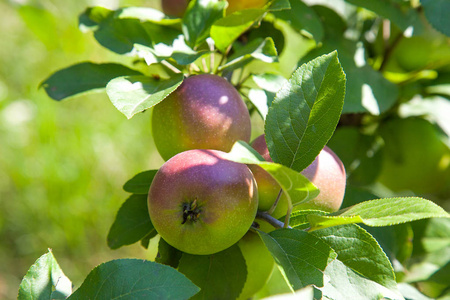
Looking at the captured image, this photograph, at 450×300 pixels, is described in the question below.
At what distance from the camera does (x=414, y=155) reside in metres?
1.04

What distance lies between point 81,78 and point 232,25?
265 millimetres

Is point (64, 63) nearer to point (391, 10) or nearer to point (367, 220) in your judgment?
point (391, 10)

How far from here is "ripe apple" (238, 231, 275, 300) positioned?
26.2 inches

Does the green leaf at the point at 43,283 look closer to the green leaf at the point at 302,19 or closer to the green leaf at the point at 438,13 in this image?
the green leaf at the point at 302,19

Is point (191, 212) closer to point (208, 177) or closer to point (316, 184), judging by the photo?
point (208, 177)

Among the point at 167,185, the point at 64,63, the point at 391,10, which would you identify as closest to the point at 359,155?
the point at 391,10

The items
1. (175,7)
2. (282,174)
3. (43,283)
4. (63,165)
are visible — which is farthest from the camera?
(63,165)

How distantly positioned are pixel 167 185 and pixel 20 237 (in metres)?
1.86

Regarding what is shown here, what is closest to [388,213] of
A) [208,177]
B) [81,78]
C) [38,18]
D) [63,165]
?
[208,177]

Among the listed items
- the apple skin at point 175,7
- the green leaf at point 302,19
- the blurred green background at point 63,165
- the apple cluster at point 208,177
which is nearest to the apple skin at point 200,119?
the apple cluster at point 208,177

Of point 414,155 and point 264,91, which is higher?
point 264,91

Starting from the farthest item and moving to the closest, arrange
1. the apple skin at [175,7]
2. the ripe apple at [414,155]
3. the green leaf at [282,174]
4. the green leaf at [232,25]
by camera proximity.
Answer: the ripe apple at [414,155] → the apple skin at [175,7] → the green leaf at [232,25] → the green leaf at [282,174]

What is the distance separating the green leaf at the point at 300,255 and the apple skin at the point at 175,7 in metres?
0.55

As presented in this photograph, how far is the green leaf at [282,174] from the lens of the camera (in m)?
0.43
